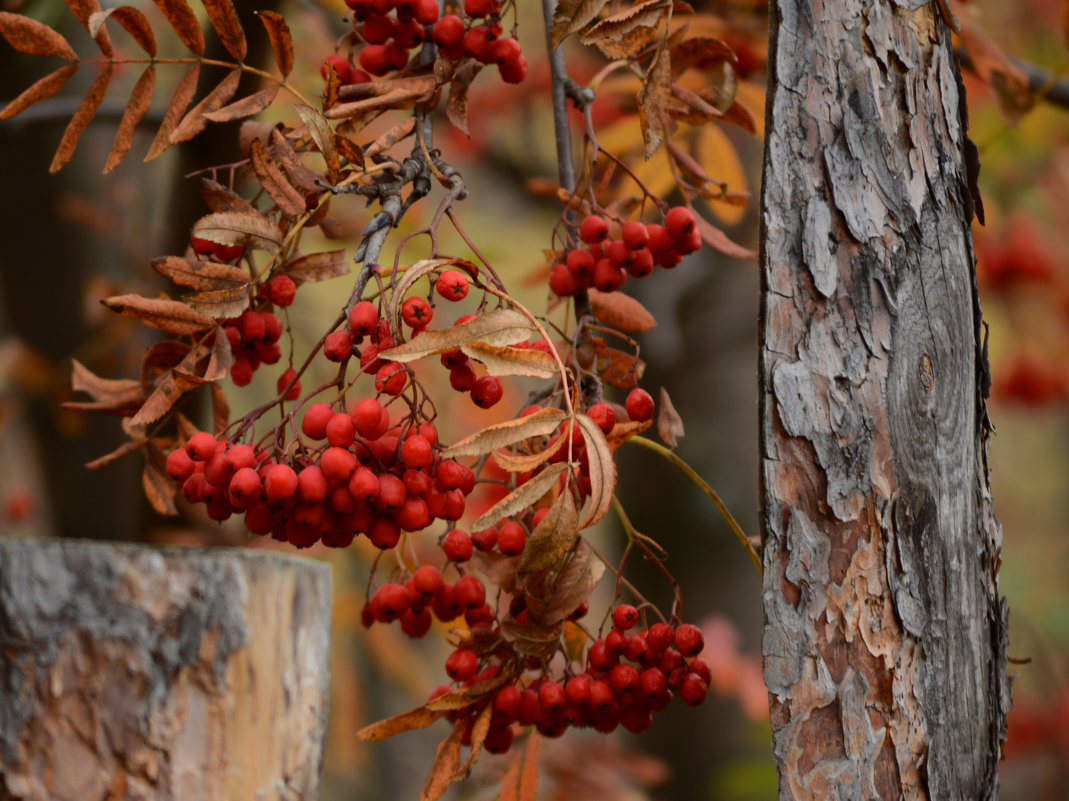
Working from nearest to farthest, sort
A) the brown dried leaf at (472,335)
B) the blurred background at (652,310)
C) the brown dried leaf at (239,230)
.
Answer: the brown dried leaf at (472,335) → the brown dried leaf at (239,230) → the blurred background at (652,310)

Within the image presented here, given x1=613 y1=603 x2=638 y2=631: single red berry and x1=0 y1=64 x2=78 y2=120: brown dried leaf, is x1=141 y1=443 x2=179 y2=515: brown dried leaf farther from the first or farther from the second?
x1=613 y1=603 x2=638 y2=631: single red berry

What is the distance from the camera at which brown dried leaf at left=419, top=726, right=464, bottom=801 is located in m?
0.85

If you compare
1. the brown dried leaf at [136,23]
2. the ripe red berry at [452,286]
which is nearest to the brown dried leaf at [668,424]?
the ripe red berry at [452,286]

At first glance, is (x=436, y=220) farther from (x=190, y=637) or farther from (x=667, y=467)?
(x=667, y=467)

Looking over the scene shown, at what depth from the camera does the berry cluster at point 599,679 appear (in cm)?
85

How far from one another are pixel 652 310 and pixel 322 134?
194cm

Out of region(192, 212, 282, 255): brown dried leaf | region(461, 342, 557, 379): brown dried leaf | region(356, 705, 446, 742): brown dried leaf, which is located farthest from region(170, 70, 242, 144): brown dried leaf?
region(356, 705, 446, 742): brown dried leaf

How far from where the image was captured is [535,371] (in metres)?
0.70

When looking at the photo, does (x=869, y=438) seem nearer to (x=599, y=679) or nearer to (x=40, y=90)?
(x=599, y=679)

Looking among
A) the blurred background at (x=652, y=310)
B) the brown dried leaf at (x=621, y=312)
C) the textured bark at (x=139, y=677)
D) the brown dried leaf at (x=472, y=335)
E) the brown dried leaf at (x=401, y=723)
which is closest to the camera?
the brown dried leaf at (x=472, y=335)

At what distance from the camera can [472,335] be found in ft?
2.25

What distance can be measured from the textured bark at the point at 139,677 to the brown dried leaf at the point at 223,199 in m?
0.54

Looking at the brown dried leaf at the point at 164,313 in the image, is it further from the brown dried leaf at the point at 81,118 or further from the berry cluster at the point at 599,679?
the berry cluster at the point at 599,679

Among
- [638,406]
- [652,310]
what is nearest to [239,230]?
[638,406]
